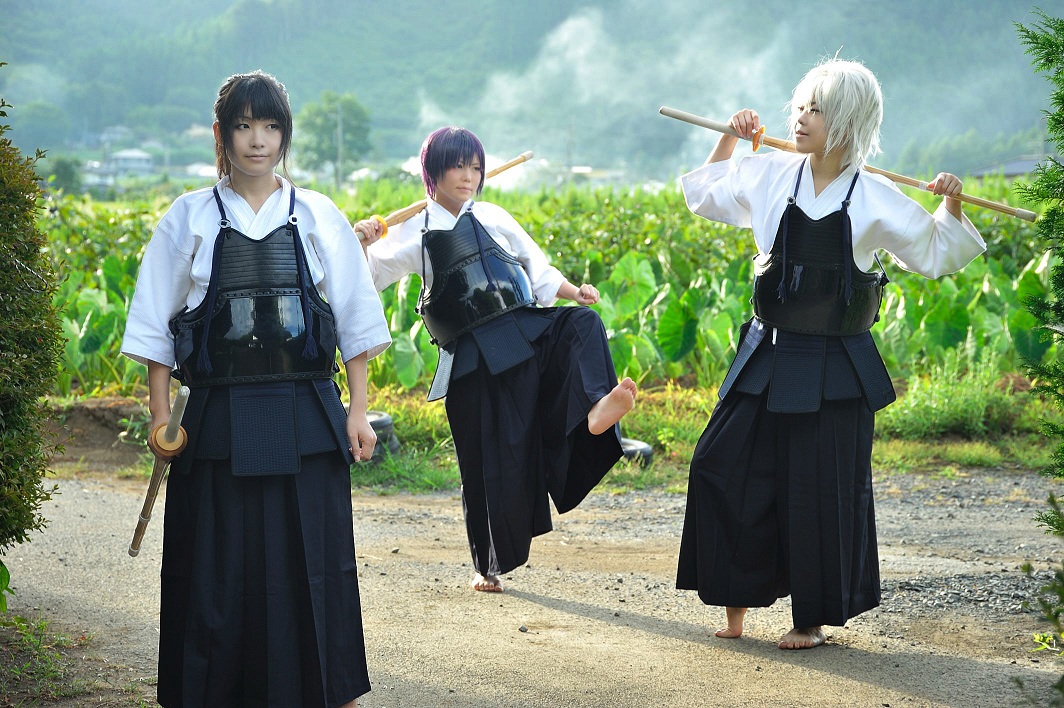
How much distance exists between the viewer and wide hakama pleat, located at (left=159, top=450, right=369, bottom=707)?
104 inches

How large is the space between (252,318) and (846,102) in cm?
186

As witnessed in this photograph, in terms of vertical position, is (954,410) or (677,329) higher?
(677,329)

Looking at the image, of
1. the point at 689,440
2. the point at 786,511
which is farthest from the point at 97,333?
the point at 786,511

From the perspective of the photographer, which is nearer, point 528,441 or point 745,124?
point 745,124

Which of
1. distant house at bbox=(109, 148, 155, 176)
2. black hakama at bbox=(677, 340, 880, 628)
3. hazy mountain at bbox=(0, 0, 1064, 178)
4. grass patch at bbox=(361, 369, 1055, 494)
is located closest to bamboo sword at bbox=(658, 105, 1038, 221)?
black hakama at bbox=(677, 340, 880, 628)

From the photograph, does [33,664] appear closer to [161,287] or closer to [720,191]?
[161,287]

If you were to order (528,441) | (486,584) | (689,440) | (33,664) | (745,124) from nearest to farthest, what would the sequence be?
(33,664) < (745,124) < (528,441) < (486,584) < (689,440)

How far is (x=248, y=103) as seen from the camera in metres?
2.69

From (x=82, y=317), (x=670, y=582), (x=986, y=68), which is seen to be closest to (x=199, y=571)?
(x=670, y=582)

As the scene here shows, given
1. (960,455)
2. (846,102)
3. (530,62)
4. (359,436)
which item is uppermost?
(530,62)

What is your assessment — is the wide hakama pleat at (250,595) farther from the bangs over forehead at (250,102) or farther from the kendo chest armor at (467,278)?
the kendo chest armor at (467,278)

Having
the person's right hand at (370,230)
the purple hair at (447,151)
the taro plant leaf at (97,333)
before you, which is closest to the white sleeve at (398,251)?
the purple hair at (447,151)

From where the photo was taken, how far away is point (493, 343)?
3.93 metres

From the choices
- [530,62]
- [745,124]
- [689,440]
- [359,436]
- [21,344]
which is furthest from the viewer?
[530,62]
